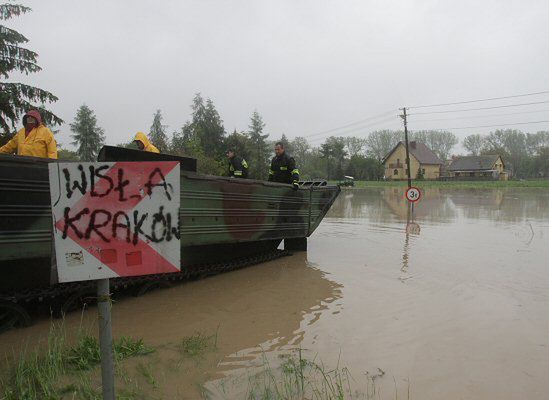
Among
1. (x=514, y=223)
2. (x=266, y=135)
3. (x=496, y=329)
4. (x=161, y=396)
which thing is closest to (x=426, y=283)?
(x=496, y=329)

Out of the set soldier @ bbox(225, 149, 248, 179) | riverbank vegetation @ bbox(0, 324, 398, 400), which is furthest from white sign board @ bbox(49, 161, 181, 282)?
soldier @ bbox(225, 149, 248, 179)

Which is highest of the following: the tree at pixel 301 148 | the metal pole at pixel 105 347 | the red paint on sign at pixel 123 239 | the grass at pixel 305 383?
the tree at pixel 301 148

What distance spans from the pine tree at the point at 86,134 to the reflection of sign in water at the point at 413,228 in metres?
44.1

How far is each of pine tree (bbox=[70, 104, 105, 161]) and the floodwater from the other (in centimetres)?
4731

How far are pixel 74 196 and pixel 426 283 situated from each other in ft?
17.4

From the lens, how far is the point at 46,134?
517 cm

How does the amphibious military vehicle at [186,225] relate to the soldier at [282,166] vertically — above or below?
below

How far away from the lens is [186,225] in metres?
5.53

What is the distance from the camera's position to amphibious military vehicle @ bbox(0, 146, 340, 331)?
3.97 metres

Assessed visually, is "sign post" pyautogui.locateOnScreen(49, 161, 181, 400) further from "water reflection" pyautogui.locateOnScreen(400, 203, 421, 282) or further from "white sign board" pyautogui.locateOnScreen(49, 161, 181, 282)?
"water reflection" pyautogui.locateOnScreen(400, 203, 421, 282)

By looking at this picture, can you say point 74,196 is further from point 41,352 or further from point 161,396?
point 41,352

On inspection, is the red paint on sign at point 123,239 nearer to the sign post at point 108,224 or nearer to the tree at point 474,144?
the sign post at point 108,224

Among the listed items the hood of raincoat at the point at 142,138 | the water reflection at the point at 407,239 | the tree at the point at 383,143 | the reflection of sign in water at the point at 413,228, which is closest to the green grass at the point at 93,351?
the hood of raincoat at the point at 142,138

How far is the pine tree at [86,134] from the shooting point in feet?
164
